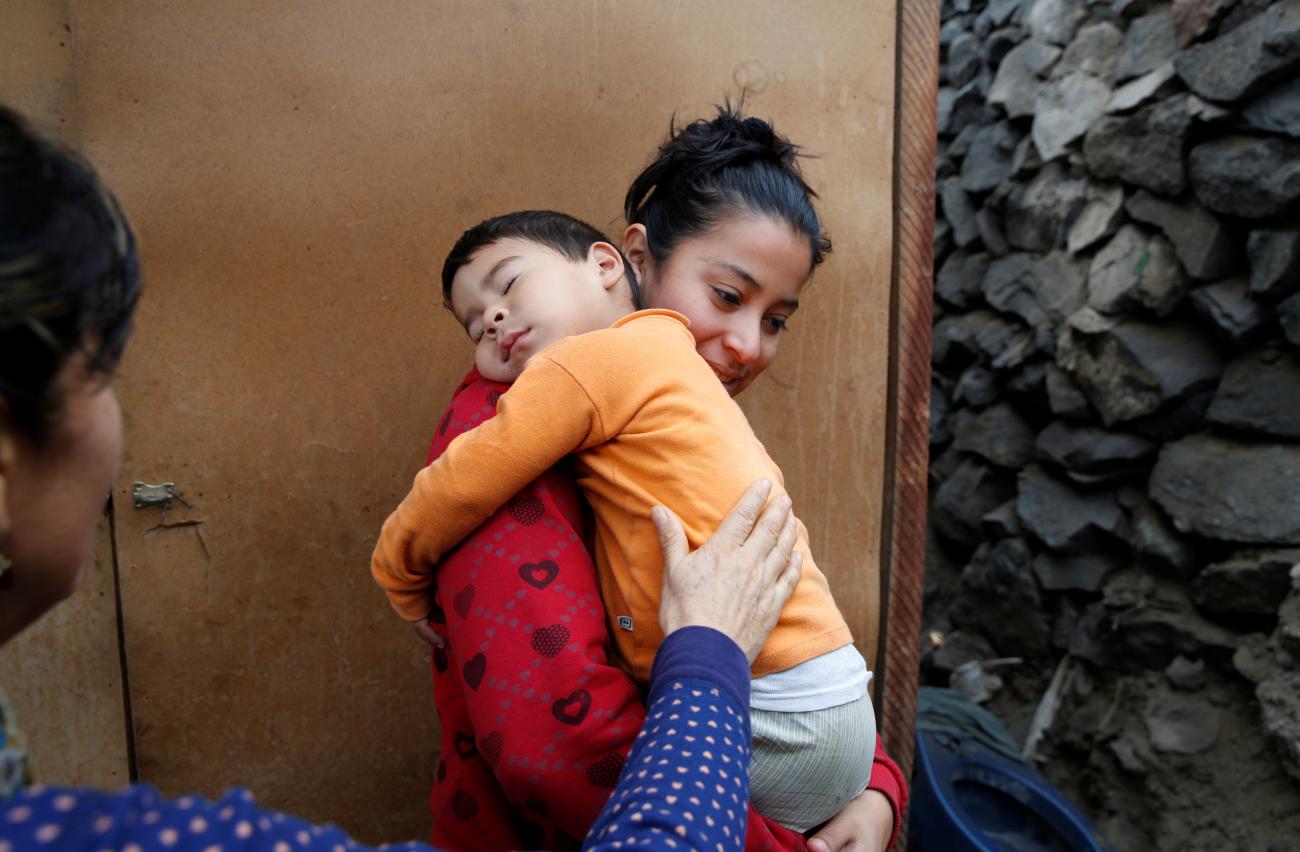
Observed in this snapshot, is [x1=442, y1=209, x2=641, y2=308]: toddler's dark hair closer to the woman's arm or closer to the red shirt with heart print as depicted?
the red shirt with heart print

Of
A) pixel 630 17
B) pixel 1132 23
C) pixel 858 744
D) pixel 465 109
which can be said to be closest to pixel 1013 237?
pixel 1132 23

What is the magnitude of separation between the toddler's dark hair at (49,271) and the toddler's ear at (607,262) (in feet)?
2.64

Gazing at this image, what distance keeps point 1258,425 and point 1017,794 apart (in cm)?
140

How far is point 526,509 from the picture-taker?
1.15 metres

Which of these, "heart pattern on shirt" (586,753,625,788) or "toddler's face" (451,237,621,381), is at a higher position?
"toddler's face" (451,237,621,381)

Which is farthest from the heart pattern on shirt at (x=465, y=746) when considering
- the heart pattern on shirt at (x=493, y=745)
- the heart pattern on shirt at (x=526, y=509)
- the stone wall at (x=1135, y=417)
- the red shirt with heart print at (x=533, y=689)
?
the stone wall at (x=1135, y=417)

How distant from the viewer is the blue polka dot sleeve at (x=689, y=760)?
2.58ft

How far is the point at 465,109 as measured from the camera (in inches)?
69.3

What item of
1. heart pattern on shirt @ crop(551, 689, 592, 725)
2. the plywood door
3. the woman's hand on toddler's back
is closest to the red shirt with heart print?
heart pattern on shirt @ crop(551, 689, 592, 725)

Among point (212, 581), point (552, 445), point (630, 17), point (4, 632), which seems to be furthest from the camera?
point (630, 17)

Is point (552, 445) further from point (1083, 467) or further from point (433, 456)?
point (1083, 467)

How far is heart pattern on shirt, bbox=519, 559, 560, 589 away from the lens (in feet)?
3.53

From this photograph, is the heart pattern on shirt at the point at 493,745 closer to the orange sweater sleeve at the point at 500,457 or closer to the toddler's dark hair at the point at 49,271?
the orange sweater sleeve at the point at 500,457

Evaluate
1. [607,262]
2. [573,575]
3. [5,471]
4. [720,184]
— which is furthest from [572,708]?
[720,184]
